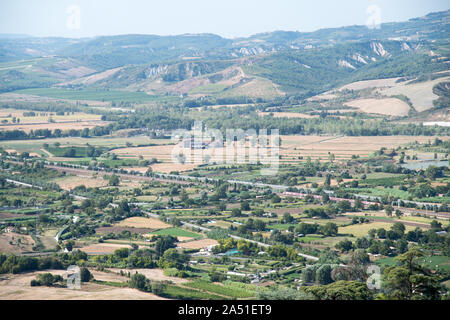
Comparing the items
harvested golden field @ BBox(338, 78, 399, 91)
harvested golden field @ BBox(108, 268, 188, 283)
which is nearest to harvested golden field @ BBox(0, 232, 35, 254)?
harvested golden field @ BBox(108, 268, 188, 283)

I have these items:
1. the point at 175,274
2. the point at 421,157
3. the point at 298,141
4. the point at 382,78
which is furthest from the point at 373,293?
the point at 382,78

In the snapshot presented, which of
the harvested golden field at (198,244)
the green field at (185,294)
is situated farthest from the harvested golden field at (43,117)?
the green field at (185,294)

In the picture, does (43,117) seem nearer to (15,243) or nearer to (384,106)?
(384,106)

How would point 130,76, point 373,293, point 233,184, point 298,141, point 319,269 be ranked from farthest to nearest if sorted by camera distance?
point 130,76
point 298,141
point 233,184
point 319,269
point 373,293

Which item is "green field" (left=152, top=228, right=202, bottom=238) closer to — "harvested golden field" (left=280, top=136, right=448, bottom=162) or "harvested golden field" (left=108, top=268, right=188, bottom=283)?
"harvested golden field" (left=108, top=268, right=188, bottom=283)

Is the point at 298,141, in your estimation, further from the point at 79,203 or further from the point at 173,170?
the point at 79,203
